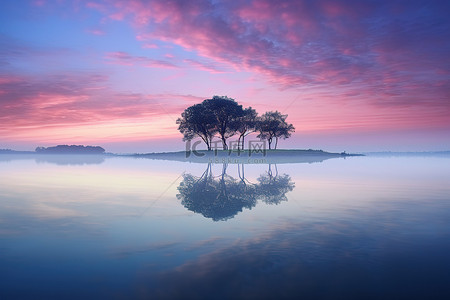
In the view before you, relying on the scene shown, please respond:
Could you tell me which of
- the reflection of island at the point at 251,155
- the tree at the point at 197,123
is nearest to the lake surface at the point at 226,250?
the reflection of island at the point at 251,155

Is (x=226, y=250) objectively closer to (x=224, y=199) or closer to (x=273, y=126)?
(x=224, y=199)

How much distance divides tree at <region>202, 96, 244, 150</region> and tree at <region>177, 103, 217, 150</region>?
1.45 m

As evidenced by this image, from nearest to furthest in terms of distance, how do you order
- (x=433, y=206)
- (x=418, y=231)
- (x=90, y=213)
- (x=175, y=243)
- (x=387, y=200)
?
(x=175, y=243)
(x=418, y=231)
(x=90, y=213)
(x=433, y=206)
(x=387, y=200)

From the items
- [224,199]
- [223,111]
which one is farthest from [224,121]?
[224,199]

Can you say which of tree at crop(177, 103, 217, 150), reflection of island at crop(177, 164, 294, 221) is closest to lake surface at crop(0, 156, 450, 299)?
reflection of island at crop(177, 164, 294, 221)

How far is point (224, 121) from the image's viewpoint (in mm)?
103125

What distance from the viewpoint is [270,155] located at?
351ft

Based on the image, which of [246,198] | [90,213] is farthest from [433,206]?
[90,213]

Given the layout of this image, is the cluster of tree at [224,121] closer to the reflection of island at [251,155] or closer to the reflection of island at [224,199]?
the reflection of island at [251,155]

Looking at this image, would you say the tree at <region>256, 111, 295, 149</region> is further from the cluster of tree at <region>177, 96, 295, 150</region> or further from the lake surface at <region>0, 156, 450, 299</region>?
the lake surface at <region>0, 156, 450, 299</region>

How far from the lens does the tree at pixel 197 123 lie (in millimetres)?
98062

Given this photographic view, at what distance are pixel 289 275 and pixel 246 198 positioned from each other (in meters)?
10.5

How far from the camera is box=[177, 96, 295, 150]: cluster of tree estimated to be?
98.3 metres

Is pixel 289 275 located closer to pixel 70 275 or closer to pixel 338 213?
pixel 70 275
